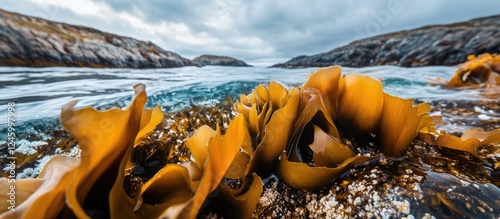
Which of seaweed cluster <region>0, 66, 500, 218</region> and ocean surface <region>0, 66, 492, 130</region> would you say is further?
ocean surface <region>0, 66, 492, 130</region>

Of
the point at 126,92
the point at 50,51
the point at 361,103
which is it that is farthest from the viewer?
the point at 50,51

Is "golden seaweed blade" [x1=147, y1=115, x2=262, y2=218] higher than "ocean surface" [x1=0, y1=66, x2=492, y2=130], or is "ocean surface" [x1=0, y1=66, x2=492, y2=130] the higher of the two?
"golden seaweed blade" [x1=147, y1=115, x2=262, y2=218]

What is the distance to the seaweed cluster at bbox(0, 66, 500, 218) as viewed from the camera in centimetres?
62

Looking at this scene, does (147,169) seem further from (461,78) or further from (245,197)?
(461,78)

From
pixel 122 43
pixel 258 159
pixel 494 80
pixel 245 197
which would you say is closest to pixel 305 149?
pixel 258 159

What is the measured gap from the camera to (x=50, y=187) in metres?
0.61

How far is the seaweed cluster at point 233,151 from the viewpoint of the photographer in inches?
24.4

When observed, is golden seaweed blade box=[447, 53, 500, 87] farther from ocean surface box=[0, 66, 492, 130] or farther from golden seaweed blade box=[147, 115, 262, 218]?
golden seaweed blade box=[147, 115, 262, 218]

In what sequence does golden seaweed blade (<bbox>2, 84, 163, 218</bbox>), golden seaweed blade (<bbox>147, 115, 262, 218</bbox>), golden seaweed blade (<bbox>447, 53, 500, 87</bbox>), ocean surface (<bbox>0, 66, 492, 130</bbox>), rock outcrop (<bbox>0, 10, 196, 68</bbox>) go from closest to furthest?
golden seaweed blade (<bbox>2, 84, 163, 218</bbox>), golden seaweed blade (<bbox>147, 115, 262, 218</bbox>), ocean surface (<bbox>0, 66, 492, 130</bbox>), golden seaweed blade (<bbox>447, 53, 500, 87</bbox>), rock outcrop (<bbox>0, 10, 196, 68</bbox>)

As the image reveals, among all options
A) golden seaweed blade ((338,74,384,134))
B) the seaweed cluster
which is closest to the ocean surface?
golden seaweed blade ((338,74,384,134))

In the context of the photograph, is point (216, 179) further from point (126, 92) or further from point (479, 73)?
point (479, 73)

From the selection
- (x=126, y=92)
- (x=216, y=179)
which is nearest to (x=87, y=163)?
(x=216, y=179)

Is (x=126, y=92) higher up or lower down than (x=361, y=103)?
lower down

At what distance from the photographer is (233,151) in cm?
76
